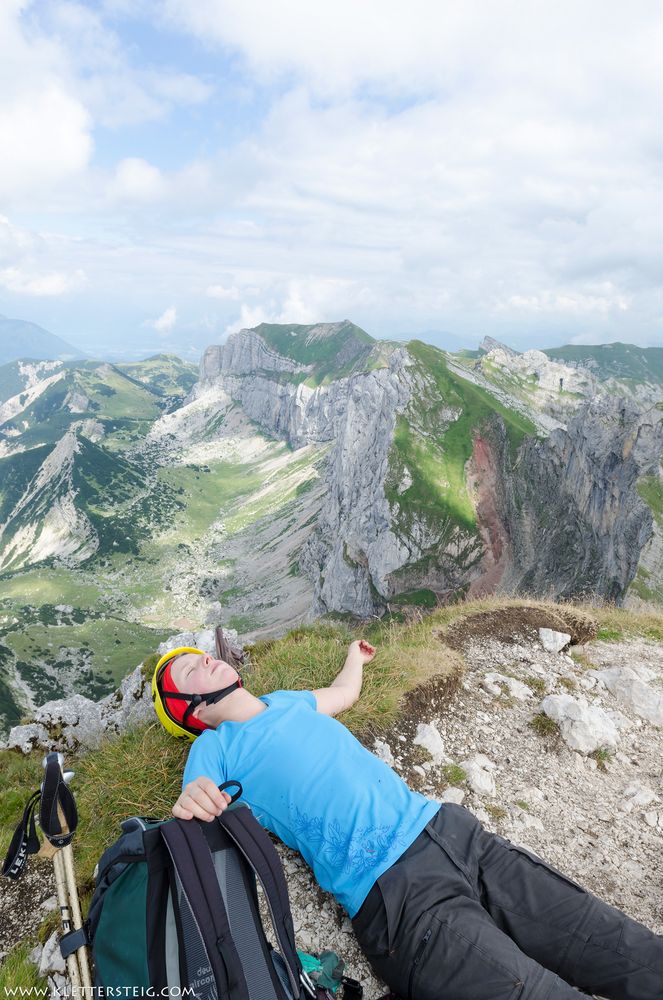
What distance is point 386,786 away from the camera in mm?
5164

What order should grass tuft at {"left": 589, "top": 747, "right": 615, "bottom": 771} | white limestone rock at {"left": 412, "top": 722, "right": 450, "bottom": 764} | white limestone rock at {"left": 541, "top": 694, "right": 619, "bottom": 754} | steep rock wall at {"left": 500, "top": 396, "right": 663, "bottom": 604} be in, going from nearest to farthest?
white limestone rock at {"left": 412, "top": 722, "right": 450, "bottom": 764} → grass tuft at {"left": 589, "top": 747, "right": 615, "bottom": 771} → white limestone rock at {"left": 541, "top": 694, "right": 619, "bottom": 754} → steep rock wall at {"left": 500, "top": 396, "right": 663, "bottom": 604}

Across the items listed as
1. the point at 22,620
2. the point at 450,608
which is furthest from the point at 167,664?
the point at 22,620

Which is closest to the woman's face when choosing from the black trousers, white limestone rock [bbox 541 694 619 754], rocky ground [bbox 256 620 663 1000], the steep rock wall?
rocky ground [bbox 256 620 663 1000]

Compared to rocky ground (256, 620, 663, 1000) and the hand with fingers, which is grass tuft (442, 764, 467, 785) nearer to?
rocky ground (256, 620, 663, 1000)

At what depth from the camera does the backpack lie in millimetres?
3352

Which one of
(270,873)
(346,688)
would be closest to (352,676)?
(346,688)

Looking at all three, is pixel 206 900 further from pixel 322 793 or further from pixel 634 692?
pixel 634 692

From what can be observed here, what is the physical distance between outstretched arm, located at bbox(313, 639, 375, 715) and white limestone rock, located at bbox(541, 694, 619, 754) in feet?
11.3

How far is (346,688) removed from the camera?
23.4 ft

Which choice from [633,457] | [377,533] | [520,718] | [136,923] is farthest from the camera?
[377,533]

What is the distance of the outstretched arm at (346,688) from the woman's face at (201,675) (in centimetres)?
143

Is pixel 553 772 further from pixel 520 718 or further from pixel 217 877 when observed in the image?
pixel 217 877

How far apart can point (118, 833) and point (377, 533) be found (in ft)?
370

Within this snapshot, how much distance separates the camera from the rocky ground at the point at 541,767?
5633mm
